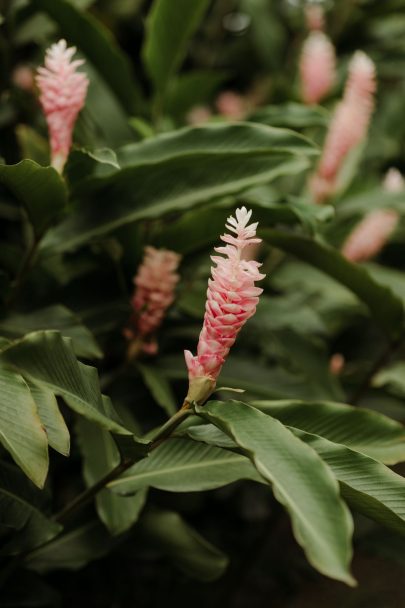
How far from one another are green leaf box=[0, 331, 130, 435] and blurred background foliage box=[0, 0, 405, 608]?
202mm

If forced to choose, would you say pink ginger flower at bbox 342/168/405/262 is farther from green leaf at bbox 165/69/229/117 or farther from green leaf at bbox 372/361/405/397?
green leaf at bbox 165/69/229/117

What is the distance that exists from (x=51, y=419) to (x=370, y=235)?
0.78 meters

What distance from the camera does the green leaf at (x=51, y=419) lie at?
70cm

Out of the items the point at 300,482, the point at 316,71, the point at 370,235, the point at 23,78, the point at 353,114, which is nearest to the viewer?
the point at 300,482

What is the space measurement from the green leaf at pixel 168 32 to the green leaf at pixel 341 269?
490mm

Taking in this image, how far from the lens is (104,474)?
93 centimetres

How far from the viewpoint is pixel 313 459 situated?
592mm

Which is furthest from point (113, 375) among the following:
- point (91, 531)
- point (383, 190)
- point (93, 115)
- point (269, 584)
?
point (269, 584)

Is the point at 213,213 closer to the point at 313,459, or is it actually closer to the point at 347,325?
the point at 313,459

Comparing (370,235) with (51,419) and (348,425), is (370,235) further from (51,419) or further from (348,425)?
(51,419)

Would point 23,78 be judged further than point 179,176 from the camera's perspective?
Yes

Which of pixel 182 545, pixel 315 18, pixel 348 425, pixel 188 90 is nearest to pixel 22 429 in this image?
pixel 348 425

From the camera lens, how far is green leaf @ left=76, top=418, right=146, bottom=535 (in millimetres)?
916

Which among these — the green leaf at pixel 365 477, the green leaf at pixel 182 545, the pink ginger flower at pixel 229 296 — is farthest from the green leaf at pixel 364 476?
the green leaf at pixel 182 545
